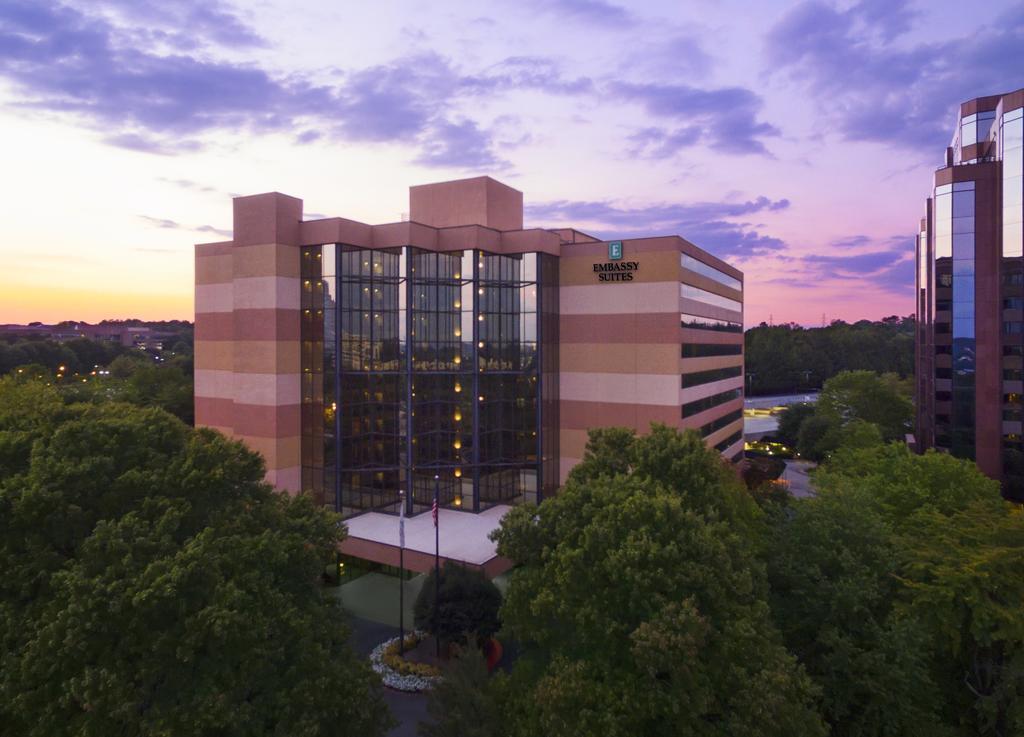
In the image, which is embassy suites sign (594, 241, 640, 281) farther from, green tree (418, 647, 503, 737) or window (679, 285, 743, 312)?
green tree (418, 647, 503, 737)

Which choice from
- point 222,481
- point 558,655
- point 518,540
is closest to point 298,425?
point 222,481

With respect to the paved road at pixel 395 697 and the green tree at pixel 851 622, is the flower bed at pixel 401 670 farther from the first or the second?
the green tree at pixel 851 622

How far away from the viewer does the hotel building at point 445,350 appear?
3875 centimetres

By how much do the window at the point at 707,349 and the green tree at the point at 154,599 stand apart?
29.1 m

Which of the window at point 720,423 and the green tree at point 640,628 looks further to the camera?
the window at point 720,423

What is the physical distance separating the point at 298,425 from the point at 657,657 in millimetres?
30488

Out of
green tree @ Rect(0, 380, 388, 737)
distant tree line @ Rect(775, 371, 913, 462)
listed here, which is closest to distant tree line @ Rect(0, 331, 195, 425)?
green tree @ Rect(0, 380, 388, 737)

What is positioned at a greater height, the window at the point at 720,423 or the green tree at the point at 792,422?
the window at the point at 720,423

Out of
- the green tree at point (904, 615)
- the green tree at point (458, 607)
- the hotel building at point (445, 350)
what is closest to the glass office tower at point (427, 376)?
the hotel building at point (445, 350)

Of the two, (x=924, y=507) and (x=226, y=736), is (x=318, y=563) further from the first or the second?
(x=924, y=507)

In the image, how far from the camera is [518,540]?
19.5m

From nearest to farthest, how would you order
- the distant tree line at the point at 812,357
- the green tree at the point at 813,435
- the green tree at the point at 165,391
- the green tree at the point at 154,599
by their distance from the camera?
the green tree at the point at 154,599, the green tree at the point at 165,391, the green tree at the point at 813,435, the distant tree line at the point at 812,357

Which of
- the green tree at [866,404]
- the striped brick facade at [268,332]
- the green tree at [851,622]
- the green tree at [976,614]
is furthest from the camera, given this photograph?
the green tree at [866,404]

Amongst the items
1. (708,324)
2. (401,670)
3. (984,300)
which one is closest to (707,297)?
(708,324)
